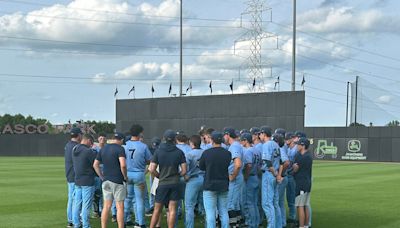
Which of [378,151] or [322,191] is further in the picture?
[378,151]

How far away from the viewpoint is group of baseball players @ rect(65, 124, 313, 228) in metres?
9.98

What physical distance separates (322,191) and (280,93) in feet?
76.0

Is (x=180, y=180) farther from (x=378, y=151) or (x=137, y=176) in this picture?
(x=378, y=151)

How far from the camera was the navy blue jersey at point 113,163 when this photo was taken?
33.5 ft

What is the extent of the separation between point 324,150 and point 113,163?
128 feet

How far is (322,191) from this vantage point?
19672 millimetres

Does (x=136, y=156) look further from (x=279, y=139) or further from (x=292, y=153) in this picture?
(x=292, y=153)

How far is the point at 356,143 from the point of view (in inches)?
1807

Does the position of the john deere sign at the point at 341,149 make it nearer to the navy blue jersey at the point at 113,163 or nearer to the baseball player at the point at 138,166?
the baseball player at the point at 138,166

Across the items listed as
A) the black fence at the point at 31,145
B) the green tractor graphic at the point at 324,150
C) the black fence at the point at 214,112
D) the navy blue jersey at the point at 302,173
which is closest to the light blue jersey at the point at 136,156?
the navy blue jersey at the point at 302,173

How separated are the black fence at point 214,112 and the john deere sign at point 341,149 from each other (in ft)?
22.0

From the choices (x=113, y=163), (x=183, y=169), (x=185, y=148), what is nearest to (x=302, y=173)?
(x=185, y=148)

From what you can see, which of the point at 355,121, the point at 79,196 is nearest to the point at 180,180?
the point at 79,196

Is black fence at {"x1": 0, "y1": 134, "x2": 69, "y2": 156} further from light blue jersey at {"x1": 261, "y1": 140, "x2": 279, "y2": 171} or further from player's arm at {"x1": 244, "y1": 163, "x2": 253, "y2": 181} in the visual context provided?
light blue jersey at {"x1": 261, "y1": 140, "x2": 279, "y2": 171}
